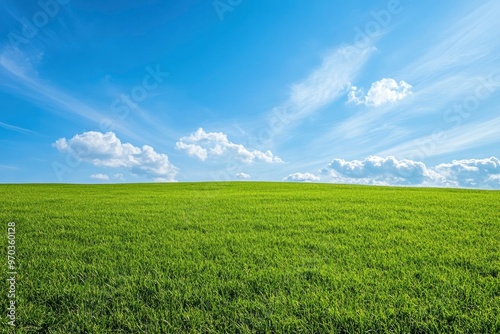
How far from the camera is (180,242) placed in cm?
579

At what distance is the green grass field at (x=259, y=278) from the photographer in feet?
10.2

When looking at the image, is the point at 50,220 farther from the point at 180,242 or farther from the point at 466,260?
the point at 466,260

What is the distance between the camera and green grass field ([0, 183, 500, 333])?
3.12m

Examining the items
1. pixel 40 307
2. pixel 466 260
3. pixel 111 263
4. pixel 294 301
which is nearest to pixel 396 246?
pixel 466 260

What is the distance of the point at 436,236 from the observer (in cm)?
611

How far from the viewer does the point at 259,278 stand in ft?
13.0

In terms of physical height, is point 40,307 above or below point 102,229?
below

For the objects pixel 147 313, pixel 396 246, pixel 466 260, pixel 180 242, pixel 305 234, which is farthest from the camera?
pixel 305 234

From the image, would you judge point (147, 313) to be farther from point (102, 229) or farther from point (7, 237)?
point (7, 237)

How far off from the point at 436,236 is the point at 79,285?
21.7ft

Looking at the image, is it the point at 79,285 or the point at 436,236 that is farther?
the point at 436,236

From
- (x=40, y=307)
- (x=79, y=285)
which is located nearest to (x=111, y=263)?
(x=79, y=285)

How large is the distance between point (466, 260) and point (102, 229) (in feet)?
24.4

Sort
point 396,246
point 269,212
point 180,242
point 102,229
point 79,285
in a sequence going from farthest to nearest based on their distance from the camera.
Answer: point 269,212, point 102,229, point 180,242, point 396,246, point 79,285
